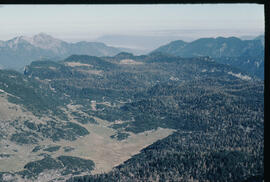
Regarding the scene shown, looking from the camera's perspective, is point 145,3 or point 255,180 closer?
point 145,3

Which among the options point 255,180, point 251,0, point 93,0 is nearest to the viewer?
point 93,0

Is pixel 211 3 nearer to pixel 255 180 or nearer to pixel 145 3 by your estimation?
pixel 145 3

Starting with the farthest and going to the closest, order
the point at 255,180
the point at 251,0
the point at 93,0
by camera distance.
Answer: the point at 255,180 < the point at 251,0 < the point at 93,0
